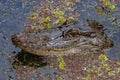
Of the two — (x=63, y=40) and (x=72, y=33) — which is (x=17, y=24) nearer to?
(x=63, y=40)

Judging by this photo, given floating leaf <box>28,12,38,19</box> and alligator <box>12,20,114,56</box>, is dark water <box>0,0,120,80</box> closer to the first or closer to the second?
floating leaf <box>28,12,38,19</box>

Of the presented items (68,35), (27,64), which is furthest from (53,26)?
(27,64)

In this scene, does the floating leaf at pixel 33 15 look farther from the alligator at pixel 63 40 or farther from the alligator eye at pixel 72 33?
the alligator eye at pixel 72 33

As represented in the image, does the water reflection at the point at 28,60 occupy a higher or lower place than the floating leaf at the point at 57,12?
lower

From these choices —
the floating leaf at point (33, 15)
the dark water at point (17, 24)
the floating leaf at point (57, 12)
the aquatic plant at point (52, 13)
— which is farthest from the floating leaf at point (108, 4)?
the floating leaf at point (33, 15)

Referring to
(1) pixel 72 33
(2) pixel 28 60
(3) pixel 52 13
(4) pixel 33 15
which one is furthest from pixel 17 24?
(1) pixel 72 33

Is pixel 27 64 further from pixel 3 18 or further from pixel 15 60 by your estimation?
pixel 3 18
